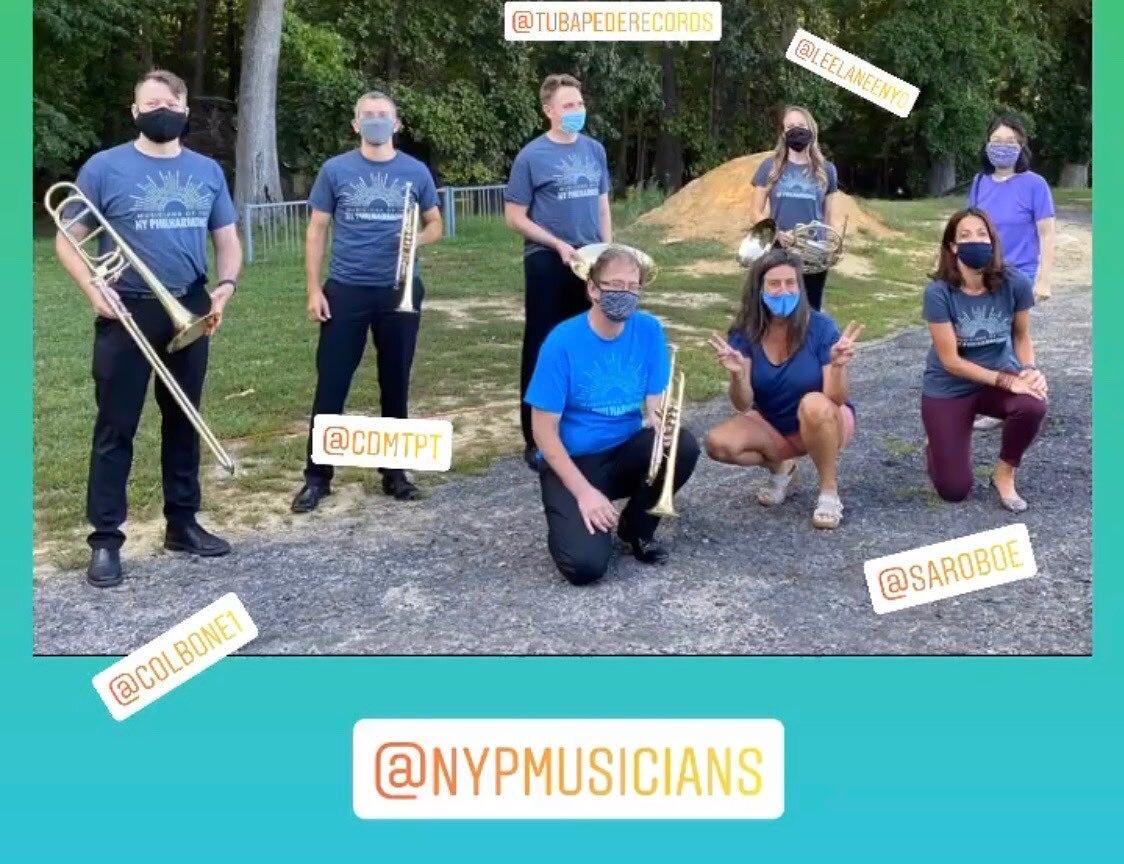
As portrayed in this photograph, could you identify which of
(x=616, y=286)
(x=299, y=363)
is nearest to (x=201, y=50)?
(x=299, y=363)

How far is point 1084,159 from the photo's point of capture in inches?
796

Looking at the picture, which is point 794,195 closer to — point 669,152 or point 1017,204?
point 1017,204

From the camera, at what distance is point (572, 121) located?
5129mm

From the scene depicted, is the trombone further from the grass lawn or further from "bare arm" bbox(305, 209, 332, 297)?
the grass lawn

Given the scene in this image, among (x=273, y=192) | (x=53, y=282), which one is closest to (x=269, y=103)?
(x=273, y=192)

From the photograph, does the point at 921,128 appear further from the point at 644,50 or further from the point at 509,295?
the point at 509,295

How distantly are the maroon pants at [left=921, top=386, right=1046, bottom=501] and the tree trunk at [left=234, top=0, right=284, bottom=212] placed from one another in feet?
18.7

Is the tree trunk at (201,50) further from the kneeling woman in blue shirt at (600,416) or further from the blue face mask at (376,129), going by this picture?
the kneeling woman in blue shirt at (600,416)

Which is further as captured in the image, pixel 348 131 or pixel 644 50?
pixel 644 50

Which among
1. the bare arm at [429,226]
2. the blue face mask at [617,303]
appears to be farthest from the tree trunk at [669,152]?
the blue face mask at [617,303]

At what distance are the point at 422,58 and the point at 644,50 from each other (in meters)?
2.30

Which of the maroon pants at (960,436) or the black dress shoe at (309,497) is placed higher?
the maroon pants at (960,436)

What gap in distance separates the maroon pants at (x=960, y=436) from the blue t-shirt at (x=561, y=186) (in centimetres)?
156

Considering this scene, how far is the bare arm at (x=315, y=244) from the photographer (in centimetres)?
488
